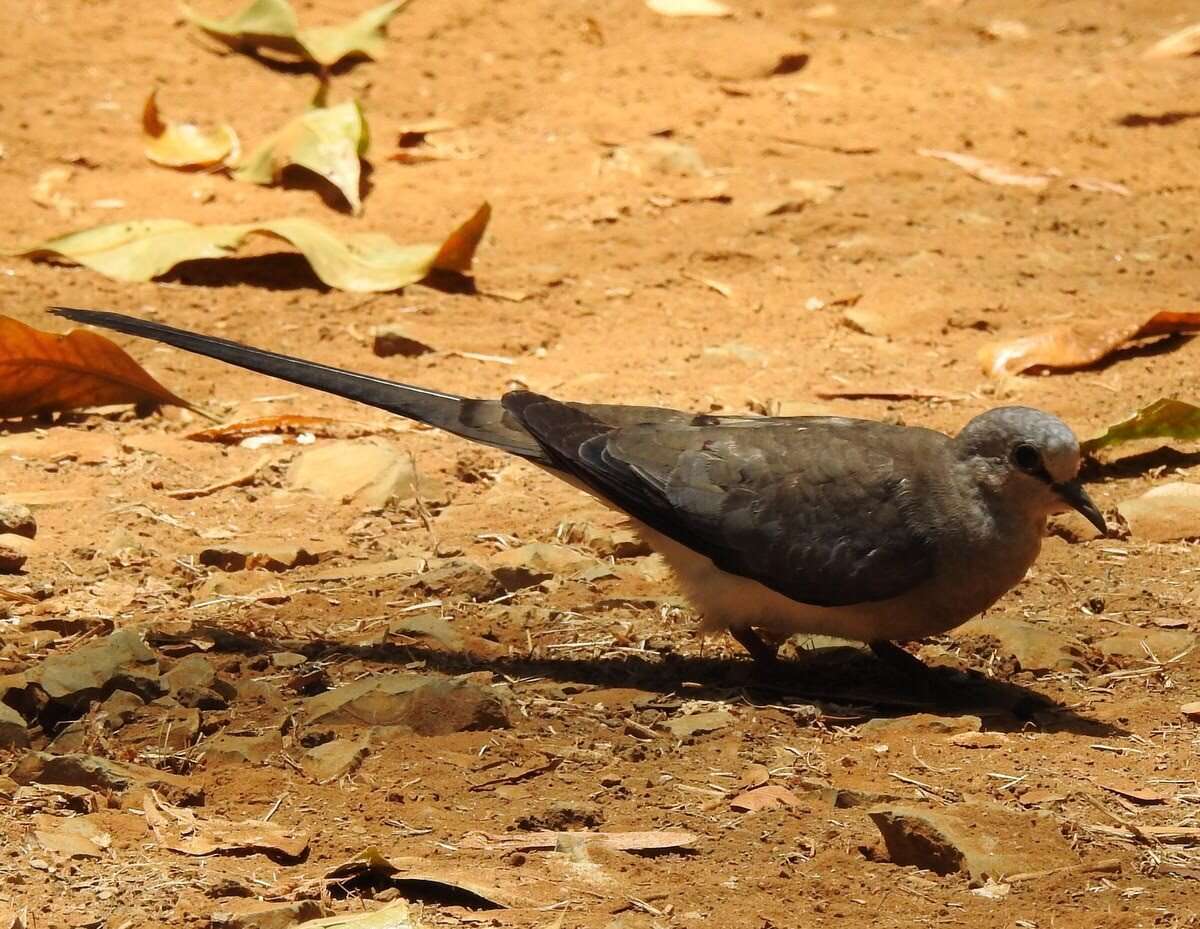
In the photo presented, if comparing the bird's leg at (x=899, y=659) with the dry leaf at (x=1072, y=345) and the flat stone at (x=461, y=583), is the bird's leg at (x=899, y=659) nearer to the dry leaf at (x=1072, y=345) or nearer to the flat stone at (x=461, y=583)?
the flat stone at (x=461, y=583)

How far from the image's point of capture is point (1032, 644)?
430 centimetres

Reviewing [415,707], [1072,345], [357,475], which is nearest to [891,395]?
[1072,345]

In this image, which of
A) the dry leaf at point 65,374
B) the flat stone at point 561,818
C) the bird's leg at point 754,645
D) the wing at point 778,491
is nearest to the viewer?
the flat stone at point 561,818

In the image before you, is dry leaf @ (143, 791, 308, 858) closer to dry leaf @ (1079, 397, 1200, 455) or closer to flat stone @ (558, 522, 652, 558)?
flat stone @ (558, 522, 652, 558)

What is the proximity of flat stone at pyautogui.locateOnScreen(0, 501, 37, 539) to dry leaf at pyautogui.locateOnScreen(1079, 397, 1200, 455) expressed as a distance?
2.97 meters

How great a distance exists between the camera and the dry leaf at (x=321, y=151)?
23.5 feet

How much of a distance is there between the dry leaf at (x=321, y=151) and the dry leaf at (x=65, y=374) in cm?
186

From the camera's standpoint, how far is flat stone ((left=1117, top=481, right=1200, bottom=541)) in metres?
4.86

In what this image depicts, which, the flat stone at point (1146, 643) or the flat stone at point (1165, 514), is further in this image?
the flat stone at point (1165, 514)

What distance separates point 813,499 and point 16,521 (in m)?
2.08

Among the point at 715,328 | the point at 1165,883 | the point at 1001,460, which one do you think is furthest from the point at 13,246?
the point at 1165,883

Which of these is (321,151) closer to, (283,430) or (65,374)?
(283,430)

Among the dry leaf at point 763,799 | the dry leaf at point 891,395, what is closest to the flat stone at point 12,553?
the dry leaf at point 763,799

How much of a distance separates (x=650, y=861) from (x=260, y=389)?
10.3 ft
